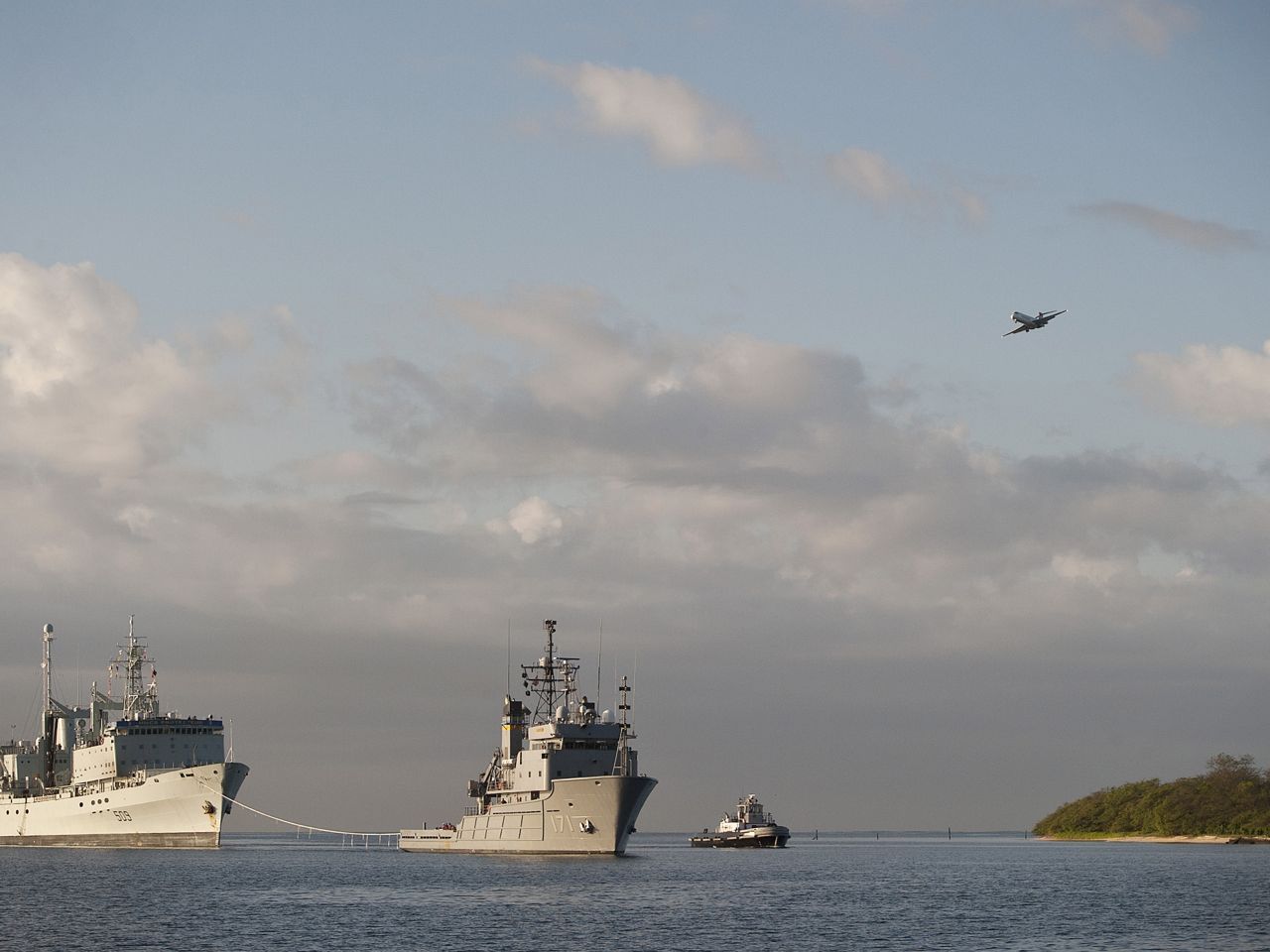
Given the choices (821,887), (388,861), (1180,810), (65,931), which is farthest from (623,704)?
(1180,810)

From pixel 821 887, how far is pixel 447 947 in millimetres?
45674

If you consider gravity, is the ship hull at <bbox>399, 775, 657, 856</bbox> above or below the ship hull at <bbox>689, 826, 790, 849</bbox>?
above

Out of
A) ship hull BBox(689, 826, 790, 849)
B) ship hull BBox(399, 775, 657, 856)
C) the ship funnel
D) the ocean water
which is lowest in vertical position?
ship hull BBox(689, 826, 790, 849)

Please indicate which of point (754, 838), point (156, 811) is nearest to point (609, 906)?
point (156, 811)

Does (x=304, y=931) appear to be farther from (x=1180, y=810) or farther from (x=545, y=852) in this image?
(x=1180, y=810)

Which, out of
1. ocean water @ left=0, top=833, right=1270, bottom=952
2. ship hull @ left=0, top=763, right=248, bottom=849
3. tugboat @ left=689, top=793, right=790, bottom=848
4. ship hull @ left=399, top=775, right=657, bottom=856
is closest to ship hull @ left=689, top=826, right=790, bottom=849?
tugboat @ left=689, top=793, right=790, bottom=848

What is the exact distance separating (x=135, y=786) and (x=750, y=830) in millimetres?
76502

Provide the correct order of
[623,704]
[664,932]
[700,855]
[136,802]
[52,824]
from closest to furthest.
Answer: [664,932]
[623,704]
[136,802]
[52,824]
[700,855]

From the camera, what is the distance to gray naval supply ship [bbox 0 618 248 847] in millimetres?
138500

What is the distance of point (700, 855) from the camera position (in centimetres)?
16212

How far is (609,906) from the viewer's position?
79500 millimetres

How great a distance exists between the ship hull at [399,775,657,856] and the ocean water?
1.78m

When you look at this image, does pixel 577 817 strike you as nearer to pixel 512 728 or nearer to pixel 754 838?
pixel 512 728

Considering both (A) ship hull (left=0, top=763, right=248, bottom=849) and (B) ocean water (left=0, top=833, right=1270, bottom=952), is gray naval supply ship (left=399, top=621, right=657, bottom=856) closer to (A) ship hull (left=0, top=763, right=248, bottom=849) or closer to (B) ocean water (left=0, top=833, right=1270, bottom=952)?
(B) ocean water (left=0, top=833, right=1270, bottom=952)
